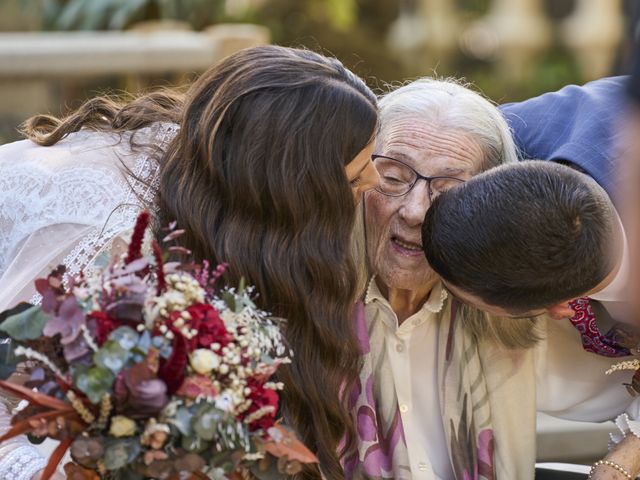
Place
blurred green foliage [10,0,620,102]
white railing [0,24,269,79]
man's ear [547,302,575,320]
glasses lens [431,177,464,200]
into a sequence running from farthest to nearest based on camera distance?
blurred green foliage [10,0,620,102] → white railing [0,24,269,79] → glasses lens [431,177,464,200] → man's ear [547,302,575,320]

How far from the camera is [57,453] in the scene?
2393 mm

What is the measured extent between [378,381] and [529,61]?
12.9 metres

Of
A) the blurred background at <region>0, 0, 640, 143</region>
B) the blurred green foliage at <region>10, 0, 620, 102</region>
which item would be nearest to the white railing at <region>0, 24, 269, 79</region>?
the blurred background at <region>0, 0, 640, 143</region>

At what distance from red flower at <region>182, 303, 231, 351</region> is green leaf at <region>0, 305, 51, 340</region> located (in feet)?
0.94

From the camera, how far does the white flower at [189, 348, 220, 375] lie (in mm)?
2314

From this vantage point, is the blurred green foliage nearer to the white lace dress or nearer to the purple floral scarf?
the purple floral scarf

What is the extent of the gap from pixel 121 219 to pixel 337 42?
960 cm

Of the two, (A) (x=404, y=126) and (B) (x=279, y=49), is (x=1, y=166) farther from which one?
(A) (x=404, y=126)

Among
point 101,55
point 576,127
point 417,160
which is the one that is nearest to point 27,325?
point 417,160

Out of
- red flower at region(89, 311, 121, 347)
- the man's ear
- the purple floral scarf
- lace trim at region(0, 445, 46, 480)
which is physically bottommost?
the purple floral scarf

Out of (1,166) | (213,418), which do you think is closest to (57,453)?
(213,418)

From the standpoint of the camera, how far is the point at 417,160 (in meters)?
3.37

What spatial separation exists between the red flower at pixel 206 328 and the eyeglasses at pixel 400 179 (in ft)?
3.51

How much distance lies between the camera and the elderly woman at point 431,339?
3.37m
